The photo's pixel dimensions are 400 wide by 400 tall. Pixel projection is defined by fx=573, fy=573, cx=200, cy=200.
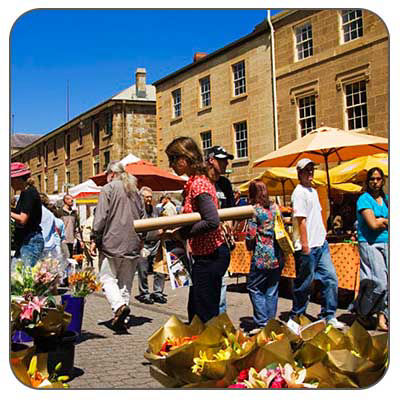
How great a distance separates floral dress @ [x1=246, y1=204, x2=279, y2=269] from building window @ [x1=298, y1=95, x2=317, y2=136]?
3093 mm

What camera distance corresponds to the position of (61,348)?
7.67 feet

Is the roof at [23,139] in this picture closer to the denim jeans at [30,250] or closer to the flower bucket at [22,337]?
the flower bucket at [22,337]

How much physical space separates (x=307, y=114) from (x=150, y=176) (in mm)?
3909

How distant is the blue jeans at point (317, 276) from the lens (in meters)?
3.92

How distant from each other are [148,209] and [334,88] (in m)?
2.22

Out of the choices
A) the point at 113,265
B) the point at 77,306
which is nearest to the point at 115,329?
the point at 113,265

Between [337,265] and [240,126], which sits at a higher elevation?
[240,126]

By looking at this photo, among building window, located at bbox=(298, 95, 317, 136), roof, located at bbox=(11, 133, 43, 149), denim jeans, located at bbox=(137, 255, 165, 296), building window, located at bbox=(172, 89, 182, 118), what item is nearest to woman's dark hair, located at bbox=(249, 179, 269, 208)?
building window, located at bbox=(172, 89, 182, 118)

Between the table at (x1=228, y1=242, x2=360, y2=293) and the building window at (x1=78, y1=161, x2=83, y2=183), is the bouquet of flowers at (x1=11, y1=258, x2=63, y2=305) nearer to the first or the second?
the building window at (x1=78, y1=161, x2=83, y2=183)

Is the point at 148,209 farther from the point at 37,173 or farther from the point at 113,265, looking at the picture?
the point at 37,173

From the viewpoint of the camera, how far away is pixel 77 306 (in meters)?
3.11
